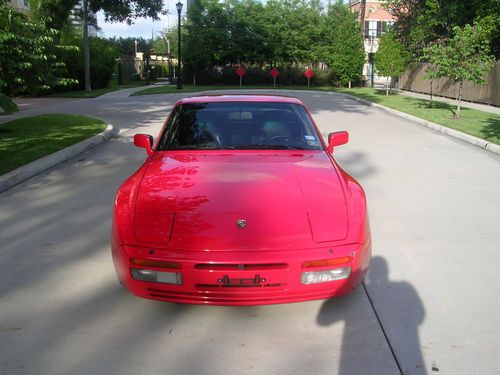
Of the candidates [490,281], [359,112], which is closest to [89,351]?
[490,281]

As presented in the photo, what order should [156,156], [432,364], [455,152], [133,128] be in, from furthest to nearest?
1. [133,128]
2. [455,152]
3. [156,156]
4. [432,364]

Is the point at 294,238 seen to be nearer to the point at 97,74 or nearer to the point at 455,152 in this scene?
the point at 455,152

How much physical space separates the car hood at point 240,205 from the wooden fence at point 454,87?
20.3 meters

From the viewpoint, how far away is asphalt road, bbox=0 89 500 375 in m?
2.99

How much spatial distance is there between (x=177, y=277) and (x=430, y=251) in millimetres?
2720

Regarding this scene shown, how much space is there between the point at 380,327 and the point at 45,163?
22.4ft

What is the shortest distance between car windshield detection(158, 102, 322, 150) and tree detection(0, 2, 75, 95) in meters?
6.45

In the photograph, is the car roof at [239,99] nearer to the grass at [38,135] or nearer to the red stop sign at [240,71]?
the grass at [38,135]

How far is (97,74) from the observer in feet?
118

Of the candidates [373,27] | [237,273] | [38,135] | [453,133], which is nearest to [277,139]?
[237,273]

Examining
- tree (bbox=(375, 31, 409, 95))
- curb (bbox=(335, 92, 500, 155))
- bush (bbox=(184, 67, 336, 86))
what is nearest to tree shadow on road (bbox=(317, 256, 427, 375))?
curb (bbox=(335, 92, 500, 155))

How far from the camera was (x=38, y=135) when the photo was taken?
37.9 feet

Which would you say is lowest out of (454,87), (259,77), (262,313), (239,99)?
(262,313)

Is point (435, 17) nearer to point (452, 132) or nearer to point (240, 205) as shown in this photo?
point (452, 132)
